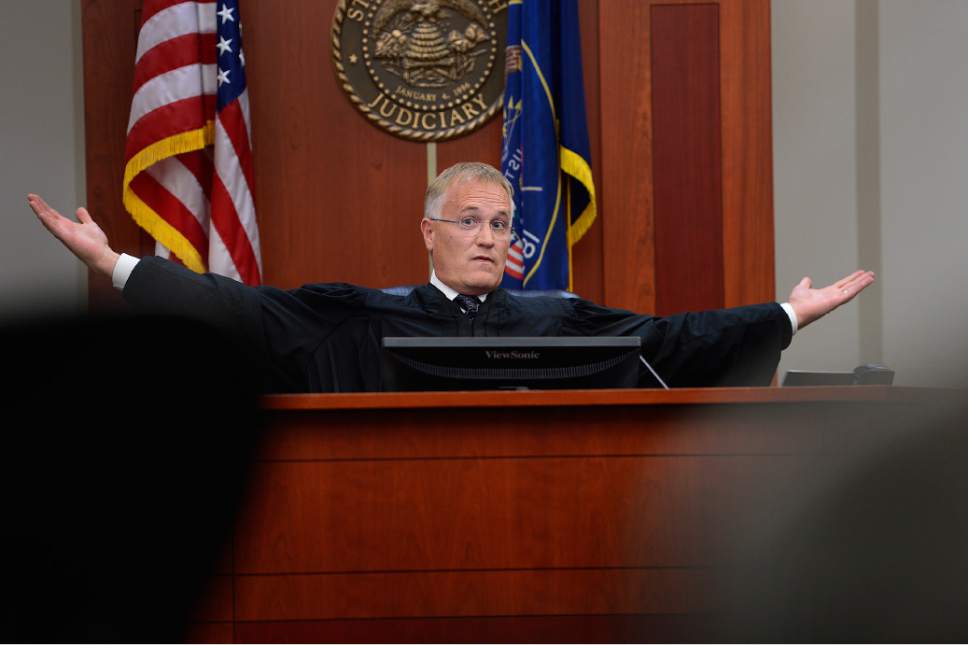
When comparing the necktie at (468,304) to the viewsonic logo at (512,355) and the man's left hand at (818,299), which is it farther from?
the viewsonic logo at (512,355)

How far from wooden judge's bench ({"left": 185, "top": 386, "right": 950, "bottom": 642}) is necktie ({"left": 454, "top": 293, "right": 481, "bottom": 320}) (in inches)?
59.0

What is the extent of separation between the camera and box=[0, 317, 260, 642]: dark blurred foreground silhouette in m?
0.57

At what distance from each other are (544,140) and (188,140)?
153 centimetres

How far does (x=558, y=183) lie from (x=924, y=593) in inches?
140

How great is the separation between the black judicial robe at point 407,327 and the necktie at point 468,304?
2 centimetres

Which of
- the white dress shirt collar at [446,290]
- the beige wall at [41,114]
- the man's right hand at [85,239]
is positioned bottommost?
the white dress shirt collar at [446,290]

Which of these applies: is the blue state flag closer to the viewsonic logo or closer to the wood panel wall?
the wood panel wall

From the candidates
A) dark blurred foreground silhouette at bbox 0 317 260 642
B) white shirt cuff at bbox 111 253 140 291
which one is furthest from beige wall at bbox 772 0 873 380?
dark blurred foreground silhouette at bbox 0 317 260 642

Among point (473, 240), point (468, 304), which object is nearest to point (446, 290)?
point (468, 304)

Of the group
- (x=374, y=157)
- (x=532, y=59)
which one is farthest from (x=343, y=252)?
(x=532, y=59)

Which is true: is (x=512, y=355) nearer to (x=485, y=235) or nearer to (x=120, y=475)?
(x=485, y=235)

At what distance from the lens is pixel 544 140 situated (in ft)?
13.8

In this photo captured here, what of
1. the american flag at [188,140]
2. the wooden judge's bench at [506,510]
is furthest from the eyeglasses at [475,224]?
the wooden judge's bench at [506,510]

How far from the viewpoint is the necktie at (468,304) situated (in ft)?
10.6
